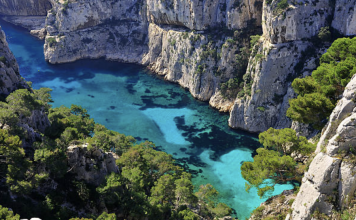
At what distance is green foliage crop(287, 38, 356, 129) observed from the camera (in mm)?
26312

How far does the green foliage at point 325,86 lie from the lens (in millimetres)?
26312

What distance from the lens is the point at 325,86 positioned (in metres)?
28.5

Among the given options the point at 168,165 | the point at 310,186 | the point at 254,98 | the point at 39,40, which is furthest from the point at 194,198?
the point at 39,40

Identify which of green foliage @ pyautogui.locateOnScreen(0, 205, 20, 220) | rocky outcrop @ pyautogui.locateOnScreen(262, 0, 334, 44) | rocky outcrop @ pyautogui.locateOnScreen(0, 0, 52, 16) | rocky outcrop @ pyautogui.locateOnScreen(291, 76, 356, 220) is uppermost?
rocky outcrop @ pyautogui.locateOnScreen(0, 0, 52, 16)

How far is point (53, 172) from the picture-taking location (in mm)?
25000

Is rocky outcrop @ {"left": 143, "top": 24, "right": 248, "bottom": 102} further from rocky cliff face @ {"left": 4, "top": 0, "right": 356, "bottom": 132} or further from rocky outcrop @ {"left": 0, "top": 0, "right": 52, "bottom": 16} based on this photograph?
rocky outcrop @ {"left": 0, "top": 0, "right": 52, "bottom": 16}

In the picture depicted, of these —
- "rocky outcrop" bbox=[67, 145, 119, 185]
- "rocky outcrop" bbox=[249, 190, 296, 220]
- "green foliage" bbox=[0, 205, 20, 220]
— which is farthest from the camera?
"rocky outcrop" bbox=[67, 145, 119, 185]

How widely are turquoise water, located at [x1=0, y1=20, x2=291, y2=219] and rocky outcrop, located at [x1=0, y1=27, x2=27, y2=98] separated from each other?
20.6 meters

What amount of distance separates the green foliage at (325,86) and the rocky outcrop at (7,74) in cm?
3142

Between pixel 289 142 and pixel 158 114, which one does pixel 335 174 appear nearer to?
pixel 289 142

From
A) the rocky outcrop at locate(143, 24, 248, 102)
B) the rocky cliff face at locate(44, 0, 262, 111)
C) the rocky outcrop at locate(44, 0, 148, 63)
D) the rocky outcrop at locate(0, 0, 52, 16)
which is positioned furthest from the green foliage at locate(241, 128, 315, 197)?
the rocky outcrop at locate(0, 0, 52, 16)

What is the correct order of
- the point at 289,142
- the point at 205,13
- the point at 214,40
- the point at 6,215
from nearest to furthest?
the point at 6,215 → the point at 289,142 → the point at 214,40 → the point at 205,13

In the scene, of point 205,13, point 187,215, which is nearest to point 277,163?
point 187,215

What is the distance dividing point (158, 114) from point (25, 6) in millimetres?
77970
